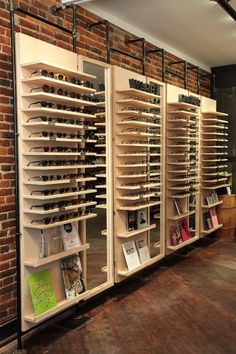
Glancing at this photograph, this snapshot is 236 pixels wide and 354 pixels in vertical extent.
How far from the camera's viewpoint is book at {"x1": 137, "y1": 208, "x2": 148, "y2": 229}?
15.9ft

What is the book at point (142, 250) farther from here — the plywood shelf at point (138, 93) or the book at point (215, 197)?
the book at point (215, 197)

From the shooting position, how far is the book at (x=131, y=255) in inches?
181

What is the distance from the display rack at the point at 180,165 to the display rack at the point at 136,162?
0.79 feet

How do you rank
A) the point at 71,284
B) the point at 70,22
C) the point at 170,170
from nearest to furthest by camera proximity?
1. the point at 71,284
2. the point at 70,22
3. the point at 170,170

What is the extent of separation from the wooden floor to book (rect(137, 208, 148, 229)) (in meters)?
0.80

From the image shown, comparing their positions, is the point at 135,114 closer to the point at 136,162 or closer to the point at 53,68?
the point at 136,162

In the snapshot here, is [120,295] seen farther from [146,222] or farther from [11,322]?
[11,322]

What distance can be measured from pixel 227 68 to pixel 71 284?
6.17 m

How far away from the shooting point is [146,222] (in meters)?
5.04

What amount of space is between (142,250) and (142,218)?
429 mm

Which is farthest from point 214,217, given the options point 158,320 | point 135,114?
point 158,320

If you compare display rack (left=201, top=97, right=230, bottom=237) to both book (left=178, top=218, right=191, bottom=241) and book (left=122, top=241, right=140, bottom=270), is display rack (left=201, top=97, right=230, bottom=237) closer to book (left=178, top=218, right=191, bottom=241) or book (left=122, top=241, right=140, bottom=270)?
book (left=178, top=218, right=191, bottom=241)

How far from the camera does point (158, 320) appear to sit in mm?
3875

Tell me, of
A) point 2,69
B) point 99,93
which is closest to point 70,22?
point 99,93
